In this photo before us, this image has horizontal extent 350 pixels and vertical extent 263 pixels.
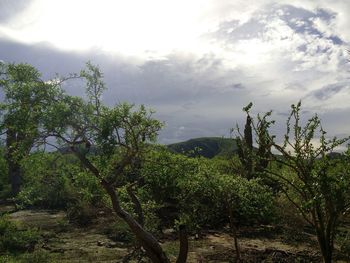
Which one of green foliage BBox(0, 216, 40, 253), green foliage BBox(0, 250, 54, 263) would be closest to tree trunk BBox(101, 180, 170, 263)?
green foliage BBox(0, 250, 54, 263)

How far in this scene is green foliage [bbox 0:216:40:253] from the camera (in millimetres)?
18969

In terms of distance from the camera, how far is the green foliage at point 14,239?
18969 millimetres

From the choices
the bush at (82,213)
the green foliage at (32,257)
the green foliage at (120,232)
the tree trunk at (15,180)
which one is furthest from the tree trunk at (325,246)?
the tree trunk at (15,180)

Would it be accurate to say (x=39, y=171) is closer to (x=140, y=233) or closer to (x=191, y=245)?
(x=140, y=233)

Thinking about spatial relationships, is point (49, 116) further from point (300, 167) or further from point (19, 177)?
point (19, 177)

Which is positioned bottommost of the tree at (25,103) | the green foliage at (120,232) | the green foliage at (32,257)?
the green foliage at (32,257)

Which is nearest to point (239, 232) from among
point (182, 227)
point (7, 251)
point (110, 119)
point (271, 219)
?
point (271, 219)

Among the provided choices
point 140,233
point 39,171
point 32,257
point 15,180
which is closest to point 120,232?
point 32,257

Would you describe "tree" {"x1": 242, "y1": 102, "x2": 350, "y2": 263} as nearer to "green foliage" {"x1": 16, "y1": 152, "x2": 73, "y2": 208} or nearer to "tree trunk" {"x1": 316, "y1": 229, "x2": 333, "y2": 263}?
"tree trunk" {"x1": 316, "y1": 229, "x2": 333, "y2": 263}

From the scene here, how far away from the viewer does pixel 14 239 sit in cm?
1909

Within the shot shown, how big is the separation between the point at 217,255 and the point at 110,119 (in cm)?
855

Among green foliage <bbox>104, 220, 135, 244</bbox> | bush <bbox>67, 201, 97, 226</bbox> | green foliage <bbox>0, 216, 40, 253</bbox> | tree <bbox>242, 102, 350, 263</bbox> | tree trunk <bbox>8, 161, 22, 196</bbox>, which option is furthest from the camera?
tree trunk <bbox>8, 161, 22, 196</bbox>

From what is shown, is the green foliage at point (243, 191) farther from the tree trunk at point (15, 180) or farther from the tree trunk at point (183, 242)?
the tree trunk at point (15, 180)

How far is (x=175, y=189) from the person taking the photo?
25453mm
